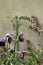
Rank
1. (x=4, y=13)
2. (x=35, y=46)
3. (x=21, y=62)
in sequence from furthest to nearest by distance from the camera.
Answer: (x=4, y=13)
(x=35, y=46)
(x=21, y=62)

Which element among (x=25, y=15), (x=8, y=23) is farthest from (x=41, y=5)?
(x=8, y=23)

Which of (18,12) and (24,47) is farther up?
(18,12)

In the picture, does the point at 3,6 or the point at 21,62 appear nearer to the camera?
the point at 21,62

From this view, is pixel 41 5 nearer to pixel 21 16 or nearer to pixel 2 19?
pixel 21 16

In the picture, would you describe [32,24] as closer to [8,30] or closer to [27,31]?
[27,31]

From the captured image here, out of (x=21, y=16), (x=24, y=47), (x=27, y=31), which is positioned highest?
(x=21, y=16)

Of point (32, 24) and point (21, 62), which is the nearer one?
point (21, 62)

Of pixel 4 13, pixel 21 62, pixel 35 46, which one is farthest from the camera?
pixel 4 13

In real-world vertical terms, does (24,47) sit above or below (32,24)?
below

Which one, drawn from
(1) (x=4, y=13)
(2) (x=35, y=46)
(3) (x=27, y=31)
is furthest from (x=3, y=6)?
(2) (x=35, y=46)
